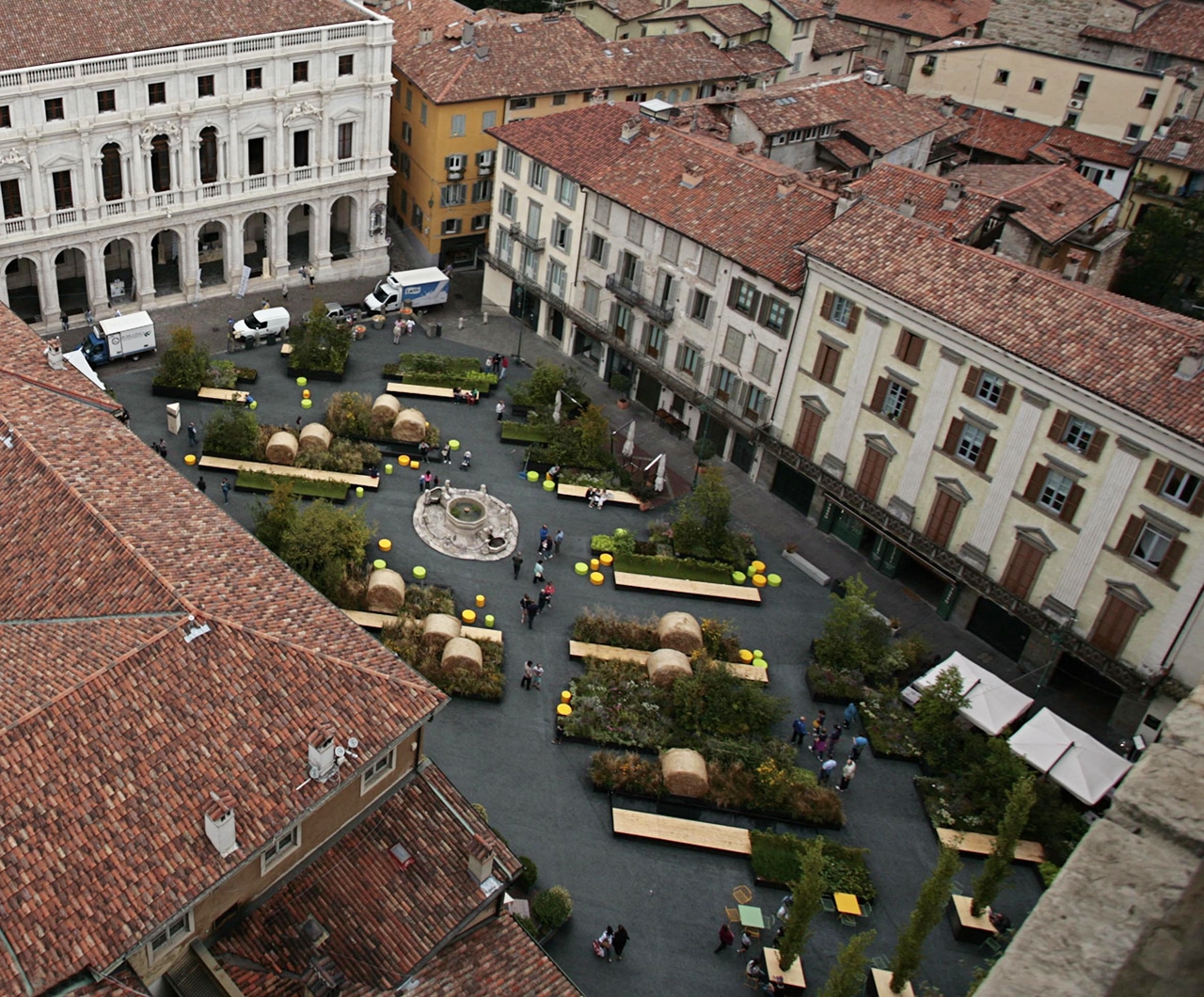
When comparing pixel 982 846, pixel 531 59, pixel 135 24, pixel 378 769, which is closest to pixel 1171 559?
pixel 982 846

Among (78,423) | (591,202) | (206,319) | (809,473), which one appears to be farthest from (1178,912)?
(206,319)

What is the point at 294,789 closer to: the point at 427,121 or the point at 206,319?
the point at 206,319

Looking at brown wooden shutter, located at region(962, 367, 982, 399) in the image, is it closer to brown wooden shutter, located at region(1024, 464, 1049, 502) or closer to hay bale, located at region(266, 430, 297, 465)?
brown wooden shutter, located at region(1024, 464, 1049, 502)

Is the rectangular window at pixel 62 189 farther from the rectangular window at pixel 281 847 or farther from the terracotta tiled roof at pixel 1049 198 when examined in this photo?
the terracotta tiled roof at pixel 1049 198

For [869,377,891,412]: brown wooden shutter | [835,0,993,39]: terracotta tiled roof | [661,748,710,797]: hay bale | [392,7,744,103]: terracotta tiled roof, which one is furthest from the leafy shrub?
[835,0,993,39]: terracotta tiled roof

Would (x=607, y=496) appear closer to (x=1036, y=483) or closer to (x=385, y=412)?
(x=385, y=412)
